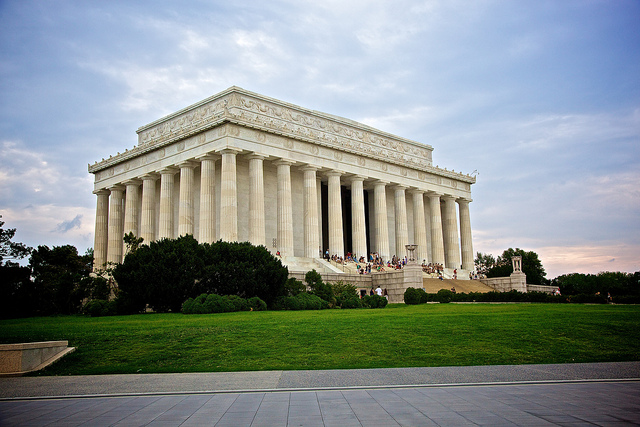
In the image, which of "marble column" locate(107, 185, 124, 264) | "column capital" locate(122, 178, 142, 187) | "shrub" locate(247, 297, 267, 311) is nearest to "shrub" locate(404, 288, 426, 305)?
"shrub" locate(247, 297, 267, 311)

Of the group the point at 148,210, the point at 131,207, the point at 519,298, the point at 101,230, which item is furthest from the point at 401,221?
the point at 101,230

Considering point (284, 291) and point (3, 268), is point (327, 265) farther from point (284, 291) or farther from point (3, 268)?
point (3, 268)

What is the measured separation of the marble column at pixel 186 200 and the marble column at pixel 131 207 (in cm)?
1034

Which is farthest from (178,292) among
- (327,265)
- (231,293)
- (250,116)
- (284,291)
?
(250,116)

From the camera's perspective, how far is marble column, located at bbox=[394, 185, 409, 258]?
228 feet

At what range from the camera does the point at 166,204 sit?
191ft

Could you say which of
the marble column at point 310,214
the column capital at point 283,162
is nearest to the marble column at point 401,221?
the marble column at point 310,214

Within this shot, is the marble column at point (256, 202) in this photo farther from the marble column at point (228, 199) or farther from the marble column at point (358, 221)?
the marble column at point (358, 221)

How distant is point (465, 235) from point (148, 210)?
45408mm

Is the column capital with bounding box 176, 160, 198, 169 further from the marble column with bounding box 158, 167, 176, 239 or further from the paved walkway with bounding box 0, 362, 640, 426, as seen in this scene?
the paved walkway with bounding box 0, 362, 640, 426

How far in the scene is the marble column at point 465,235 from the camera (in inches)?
3066

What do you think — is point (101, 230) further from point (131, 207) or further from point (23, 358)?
point (23, 358)

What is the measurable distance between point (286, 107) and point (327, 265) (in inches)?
765

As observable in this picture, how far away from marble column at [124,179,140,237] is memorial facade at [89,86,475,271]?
0.14 metres
